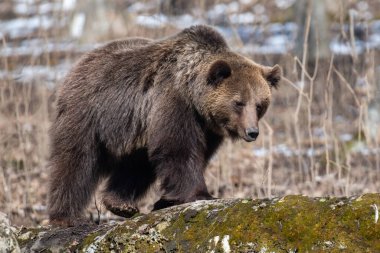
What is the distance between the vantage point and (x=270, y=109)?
1163 cm

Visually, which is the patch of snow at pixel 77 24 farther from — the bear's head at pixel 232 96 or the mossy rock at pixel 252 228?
the mossy rock at pixel 252 228

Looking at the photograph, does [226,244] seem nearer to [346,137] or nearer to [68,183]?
[68,183]

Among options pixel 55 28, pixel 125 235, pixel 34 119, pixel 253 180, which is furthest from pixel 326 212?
pixel 34 119

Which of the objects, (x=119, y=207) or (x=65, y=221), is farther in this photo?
(x=119, y=207)

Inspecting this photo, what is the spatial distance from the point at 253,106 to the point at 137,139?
1116 mm

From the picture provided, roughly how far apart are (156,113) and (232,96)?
28.7 inches

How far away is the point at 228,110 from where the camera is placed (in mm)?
6137

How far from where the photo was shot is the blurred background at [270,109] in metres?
8.19

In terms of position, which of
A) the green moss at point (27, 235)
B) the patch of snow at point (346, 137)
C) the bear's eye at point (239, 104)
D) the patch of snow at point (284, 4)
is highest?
the patch of snow at point (284, 4)

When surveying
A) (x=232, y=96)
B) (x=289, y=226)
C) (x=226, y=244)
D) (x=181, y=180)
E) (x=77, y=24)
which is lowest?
(x=181, y=180)

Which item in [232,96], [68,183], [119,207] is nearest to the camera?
[68,183]

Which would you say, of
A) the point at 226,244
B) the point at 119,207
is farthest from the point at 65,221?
the point at 226,244

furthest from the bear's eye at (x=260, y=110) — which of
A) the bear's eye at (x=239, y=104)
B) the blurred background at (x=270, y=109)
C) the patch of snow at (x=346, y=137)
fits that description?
the patch of snow at (x=346, y=137)

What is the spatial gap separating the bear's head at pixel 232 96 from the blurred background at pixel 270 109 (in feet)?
1.88
